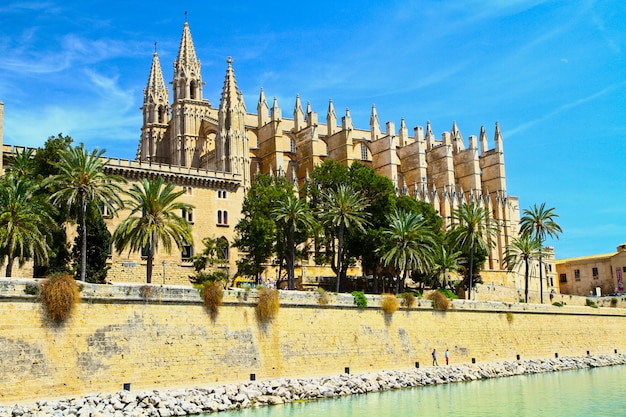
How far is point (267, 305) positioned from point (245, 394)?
14.2 feet

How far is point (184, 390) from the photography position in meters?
24.0

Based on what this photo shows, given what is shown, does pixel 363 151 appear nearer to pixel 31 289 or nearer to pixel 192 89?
pixel 192 89

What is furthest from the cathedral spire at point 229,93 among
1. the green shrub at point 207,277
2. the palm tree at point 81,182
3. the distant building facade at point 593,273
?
the distant building facade at point 593,273

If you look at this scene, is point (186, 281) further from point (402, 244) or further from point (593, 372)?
point (593, 372)

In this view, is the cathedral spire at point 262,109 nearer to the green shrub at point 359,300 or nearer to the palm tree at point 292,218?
the palm tree at point 292,218

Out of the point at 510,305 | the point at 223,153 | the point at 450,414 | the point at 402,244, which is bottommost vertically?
the point at 450,414

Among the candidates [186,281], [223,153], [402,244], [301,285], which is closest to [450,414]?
[402,244]

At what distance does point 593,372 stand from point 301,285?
55.8 ft

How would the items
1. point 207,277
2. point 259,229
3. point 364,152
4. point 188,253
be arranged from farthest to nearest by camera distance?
point 364,152 < point 188,253 < point 207,277 < point 259,229

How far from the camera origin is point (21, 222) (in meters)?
28.7

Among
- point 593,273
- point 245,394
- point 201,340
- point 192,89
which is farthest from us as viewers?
point 593,273

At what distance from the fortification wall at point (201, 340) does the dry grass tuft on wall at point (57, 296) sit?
257 mm

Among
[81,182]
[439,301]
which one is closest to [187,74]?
[81,182]

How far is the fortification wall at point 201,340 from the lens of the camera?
71.9 ft
